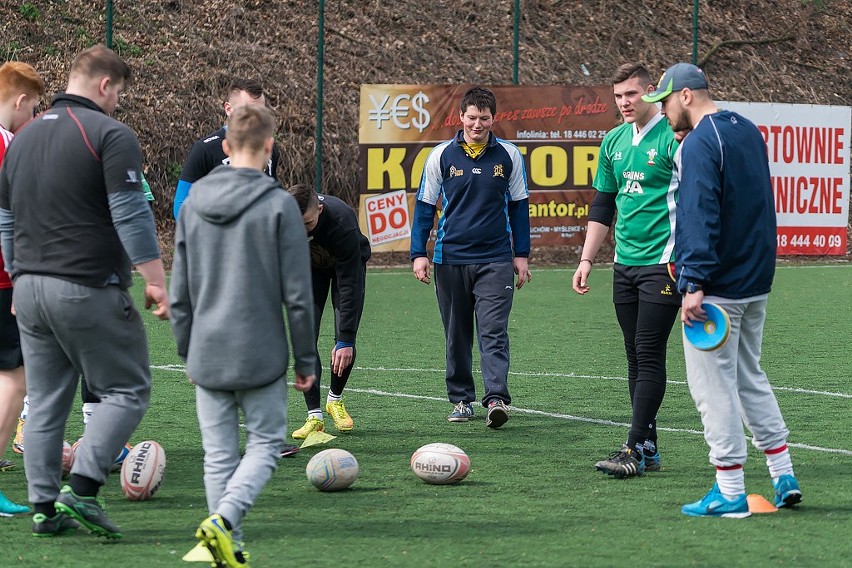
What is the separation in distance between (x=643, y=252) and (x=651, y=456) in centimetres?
108

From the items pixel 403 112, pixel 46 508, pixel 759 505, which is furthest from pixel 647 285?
pixel 403 112

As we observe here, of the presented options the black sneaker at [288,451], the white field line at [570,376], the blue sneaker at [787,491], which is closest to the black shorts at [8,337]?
the black sneaker at [288,451]

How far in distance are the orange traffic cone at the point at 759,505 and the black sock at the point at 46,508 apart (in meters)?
3.02

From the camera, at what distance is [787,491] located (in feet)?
18.9

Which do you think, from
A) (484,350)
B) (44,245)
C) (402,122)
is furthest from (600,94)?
(44,245)

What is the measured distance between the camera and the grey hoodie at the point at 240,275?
184 inches

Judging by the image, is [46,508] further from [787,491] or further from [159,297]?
[787,491]

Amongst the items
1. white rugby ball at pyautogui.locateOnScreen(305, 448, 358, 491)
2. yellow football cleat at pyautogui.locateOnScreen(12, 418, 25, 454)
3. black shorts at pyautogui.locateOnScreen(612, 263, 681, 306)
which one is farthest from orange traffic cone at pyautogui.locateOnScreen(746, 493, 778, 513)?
yellow football cleat at pyautogui.locateOnScreen(12, 418, 25, 454)

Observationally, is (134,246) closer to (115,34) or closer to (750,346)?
(750,346)

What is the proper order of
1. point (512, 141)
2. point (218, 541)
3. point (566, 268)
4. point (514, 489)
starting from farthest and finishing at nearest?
1. point (566, 268)
2. point (512, 141)
3. point (514, 489)
4. point (218, 541)

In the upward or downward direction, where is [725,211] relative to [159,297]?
upward

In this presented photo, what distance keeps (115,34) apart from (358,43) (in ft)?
14.6

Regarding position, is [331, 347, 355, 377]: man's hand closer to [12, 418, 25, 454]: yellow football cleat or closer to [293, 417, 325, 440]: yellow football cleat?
[293, 417, 325, 440]: yellow football cleat

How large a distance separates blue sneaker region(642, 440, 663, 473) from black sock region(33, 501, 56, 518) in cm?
303
